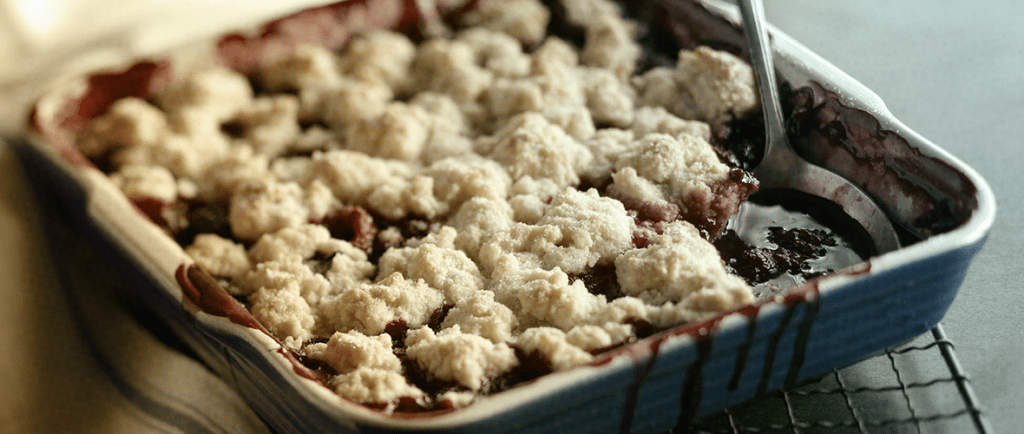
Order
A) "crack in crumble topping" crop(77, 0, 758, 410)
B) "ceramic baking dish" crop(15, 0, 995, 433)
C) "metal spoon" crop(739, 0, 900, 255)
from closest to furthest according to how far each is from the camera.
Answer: "ceramic baking dish" crop(15, 0, 995, 433), "crack in crumble topping" crop(77, 0, 758, 410), "metal spoon" crop(739, 0, 900, 255)

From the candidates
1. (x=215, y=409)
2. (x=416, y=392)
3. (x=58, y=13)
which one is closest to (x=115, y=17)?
(x=58, y=13)

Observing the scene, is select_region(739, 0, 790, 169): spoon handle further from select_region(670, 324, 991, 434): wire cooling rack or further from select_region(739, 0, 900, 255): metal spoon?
select_region(670, 324, 991, 434): wire cooling rack

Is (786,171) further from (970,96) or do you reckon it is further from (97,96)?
(97,96)

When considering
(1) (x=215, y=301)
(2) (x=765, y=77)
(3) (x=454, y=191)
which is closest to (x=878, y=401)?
(2) (x=765, y=77)

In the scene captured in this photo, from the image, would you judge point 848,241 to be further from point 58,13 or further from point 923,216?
point 58,13

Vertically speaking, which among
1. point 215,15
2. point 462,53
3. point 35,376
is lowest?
point 35,376

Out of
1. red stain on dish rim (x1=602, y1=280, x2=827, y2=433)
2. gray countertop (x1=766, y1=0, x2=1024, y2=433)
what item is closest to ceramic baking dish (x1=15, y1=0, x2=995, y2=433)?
red stain on dish rim (x1=602, y1=280, x2=827, y2=433)
